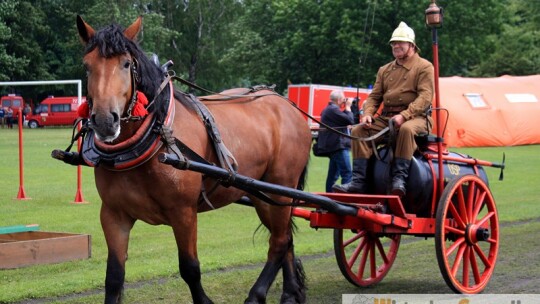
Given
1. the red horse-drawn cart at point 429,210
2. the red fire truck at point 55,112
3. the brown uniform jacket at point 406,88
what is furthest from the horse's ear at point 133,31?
the red fire truck at point 55,112

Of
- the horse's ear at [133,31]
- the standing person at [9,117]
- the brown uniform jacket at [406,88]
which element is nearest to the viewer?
the horse's ear at [133,31]

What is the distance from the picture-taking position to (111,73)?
19.7 ft

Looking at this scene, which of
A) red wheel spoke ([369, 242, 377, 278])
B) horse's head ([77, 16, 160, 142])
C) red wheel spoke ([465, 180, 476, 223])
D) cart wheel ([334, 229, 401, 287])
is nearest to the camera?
horse's head ([77, 16, 160, 142])

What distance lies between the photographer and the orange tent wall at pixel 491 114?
114 ft

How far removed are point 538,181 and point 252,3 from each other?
4082 centimetres

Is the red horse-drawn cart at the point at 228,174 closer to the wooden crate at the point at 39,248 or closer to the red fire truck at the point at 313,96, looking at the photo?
the wooden crate at the point at 39,248

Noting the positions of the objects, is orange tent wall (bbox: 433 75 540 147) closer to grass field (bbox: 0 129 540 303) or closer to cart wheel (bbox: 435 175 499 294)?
grass field (bbox: 0 129 540 303)

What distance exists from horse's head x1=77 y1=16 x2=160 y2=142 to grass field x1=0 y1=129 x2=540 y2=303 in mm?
2384

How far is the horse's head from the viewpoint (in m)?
5.81

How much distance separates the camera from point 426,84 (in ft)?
26.9

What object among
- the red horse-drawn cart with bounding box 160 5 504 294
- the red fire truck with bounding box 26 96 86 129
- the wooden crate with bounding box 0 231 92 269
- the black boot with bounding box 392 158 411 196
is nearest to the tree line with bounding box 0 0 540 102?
the red fire truck with bounding box 26 96 86 129

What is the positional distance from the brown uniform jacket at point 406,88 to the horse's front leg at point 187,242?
2.52m

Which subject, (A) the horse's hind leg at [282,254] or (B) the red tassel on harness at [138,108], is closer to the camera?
(B) the red tassel on harness at [138,108]

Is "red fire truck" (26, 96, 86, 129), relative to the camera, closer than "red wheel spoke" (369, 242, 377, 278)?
No
